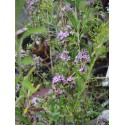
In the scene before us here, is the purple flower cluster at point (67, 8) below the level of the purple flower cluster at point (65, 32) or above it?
above

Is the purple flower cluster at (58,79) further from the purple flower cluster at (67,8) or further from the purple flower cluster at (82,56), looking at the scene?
the purple flower cluster at (67,8)

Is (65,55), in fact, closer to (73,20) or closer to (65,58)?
(65,58)

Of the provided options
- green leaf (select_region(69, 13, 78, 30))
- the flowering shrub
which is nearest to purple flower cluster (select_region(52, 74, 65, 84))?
the flowering shrub

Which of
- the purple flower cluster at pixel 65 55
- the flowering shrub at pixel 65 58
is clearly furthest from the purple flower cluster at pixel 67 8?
the purple flower cluster at pixel 65 55

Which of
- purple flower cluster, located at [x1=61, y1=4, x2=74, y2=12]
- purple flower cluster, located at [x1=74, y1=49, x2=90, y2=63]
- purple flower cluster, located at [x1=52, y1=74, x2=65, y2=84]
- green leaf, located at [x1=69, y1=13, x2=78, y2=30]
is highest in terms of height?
purple flower cluster, located at [x1=61, y1=4, x2=74, y2=12]

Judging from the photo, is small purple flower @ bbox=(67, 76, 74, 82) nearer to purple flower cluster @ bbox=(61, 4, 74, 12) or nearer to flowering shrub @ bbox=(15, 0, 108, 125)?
flowering shrub @ bbox=(15, 0, 108, 125)

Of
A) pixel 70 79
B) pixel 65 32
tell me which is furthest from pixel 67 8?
pixel 70 79
